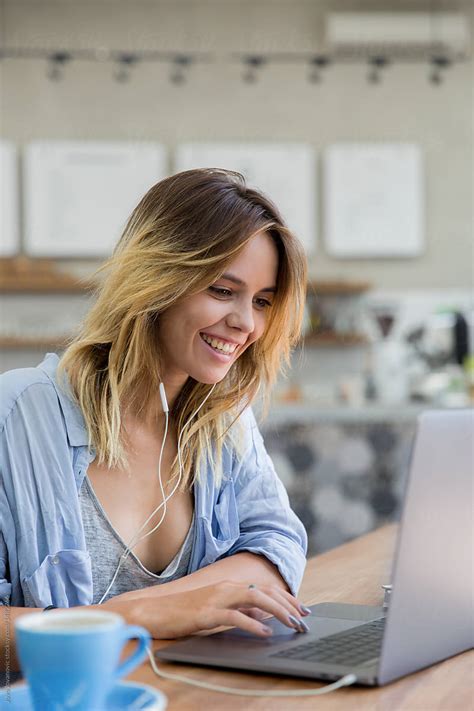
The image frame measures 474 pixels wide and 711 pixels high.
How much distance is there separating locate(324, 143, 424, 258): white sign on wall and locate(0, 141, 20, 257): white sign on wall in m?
1.91

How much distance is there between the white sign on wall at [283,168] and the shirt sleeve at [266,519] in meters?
4.36

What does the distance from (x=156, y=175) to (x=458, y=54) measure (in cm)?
204

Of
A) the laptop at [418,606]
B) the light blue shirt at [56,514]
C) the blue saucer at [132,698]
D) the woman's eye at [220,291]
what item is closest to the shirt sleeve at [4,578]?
the light blue shirt at [56,514]

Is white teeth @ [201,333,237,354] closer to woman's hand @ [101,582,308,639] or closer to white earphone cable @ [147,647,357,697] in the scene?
woman's hand @ [101,582,308,639]

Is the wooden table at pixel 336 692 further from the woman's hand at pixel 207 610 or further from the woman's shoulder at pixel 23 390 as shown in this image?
the woman's shoulder at pixel 23 390

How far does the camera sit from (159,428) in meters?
1.66

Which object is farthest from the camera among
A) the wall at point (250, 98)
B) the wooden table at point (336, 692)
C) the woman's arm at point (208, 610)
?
the wall at point (250, 98)

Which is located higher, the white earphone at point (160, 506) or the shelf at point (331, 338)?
the white earphone at point (160, 506)

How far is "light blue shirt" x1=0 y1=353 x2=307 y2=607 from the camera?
1.39m

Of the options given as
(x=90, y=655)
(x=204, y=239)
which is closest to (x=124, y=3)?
(x=204, y=239)

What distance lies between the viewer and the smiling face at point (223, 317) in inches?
60.7

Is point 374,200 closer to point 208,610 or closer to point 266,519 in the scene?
point 266,519

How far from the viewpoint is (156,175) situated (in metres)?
5.95

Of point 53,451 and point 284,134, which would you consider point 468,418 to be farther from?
point 284,134
